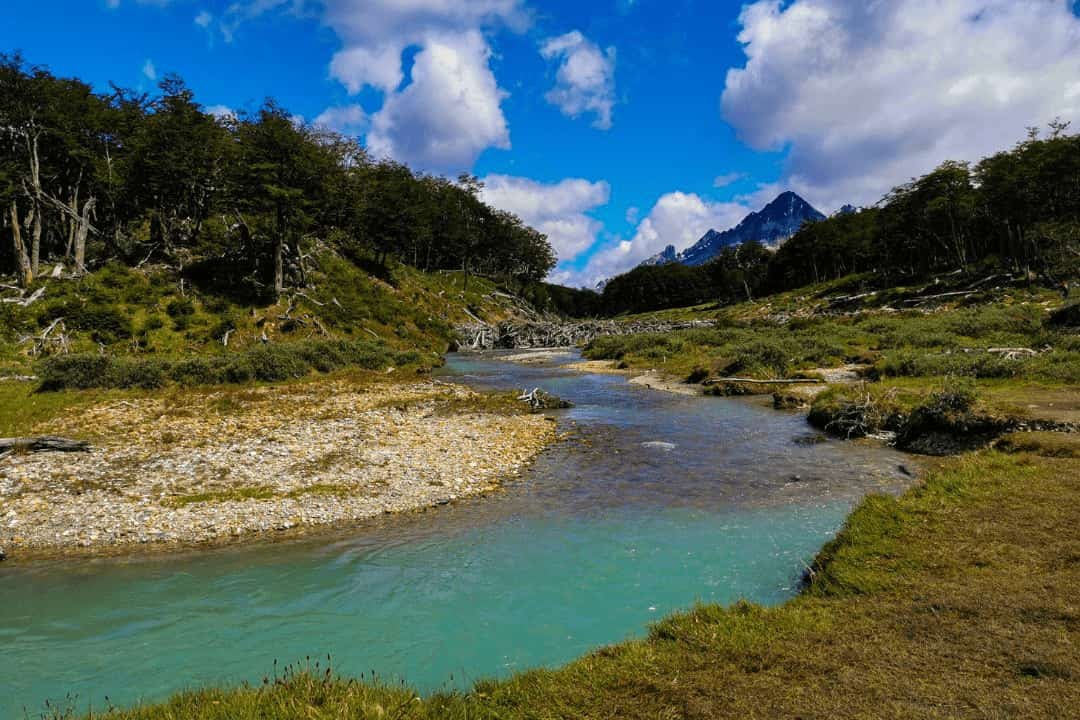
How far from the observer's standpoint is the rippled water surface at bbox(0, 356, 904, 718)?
833 centimetres

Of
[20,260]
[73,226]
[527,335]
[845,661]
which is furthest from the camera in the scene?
[527,335]

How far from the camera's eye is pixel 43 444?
17.4 metres

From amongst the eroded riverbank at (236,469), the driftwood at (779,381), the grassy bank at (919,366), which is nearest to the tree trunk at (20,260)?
the eroded riverbank at (236,469)

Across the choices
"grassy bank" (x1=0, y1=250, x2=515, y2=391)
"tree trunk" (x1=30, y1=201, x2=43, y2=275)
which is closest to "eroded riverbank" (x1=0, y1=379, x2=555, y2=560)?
"grassy bank" (x1=0, y1=250, x2=515, y2=391)

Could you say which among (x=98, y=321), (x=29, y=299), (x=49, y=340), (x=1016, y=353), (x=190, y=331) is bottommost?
(x=1016, y=353)

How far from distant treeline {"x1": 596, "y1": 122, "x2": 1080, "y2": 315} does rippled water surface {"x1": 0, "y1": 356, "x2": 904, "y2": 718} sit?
2325 inches

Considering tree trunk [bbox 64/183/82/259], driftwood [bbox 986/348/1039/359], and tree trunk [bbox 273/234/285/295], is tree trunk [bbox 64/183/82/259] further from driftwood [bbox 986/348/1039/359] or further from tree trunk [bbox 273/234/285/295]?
driftwood [bbox 986/348/1039/359]

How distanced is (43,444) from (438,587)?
1600 cm

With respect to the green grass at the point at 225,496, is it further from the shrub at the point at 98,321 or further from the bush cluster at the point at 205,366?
the shrub at the point at 98,321

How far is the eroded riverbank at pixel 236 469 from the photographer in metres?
12.9

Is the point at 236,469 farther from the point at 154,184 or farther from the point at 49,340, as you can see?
the point at 154,184

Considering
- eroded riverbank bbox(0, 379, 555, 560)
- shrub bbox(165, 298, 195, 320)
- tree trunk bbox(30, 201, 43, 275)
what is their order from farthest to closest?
shrub bbox(165, 298, 195, 320) < tree trunk bbox(30, 201, 43, 275) < eroded riverbank bbox(0, 379, 555, 560)

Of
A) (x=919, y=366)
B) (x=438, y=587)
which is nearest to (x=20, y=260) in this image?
(x=438, y=587)

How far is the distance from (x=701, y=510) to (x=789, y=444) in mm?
8384
